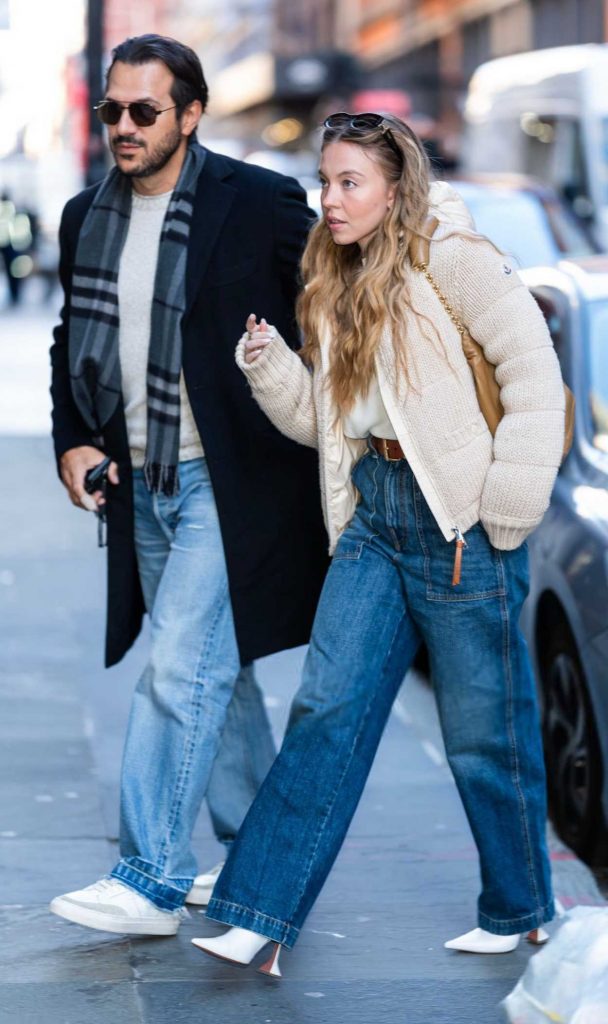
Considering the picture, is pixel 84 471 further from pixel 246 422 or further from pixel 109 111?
pixel 109 111

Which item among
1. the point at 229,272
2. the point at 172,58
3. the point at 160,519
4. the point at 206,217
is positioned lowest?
the point at 160,519

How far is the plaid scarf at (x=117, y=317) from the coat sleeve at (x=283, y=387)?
23cm

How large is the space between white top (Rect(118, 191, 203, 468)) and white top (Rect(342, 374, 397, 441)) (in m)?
0.49

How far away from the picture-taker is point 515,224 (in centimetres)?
1070

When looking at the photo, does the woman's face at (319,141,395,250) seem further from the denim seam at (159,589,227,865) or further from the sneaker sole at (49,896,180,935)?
the sneaker sole at (49,896,180,935)

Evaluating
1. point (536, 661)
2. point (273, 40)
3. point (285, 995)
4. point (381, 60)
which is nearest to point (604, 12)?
point (381, 60)

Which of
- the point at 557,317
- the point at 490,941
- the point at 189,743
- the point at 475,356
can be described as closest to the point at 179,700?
the point at 189,743

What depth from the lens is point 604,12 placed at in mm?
32906

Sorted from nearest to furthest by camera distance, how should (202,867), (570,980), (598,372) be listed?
(570,980)
(202,867)
(598,372)

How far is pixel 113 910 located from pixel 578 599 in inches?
67.6

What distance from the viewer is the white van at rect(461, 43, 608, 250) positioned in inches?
639

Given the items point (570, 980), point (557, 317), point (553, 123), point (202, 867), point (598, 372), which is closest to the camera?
point (570, 980)

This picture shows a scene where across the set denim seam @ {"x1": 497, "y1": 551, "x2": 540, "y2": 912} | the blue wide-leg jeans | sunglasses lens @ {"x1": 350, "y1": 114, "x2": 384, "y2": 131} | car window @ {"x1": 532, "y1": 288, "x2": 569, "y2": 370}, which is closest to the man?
the blue wide-leg jeans

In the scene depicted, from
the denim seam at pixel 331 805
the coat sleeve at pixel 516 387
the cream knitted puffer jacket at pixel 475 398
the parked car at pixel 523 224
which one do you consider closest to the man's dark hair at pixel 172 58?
the cream knitted puffer jacket at pixel 475 398
